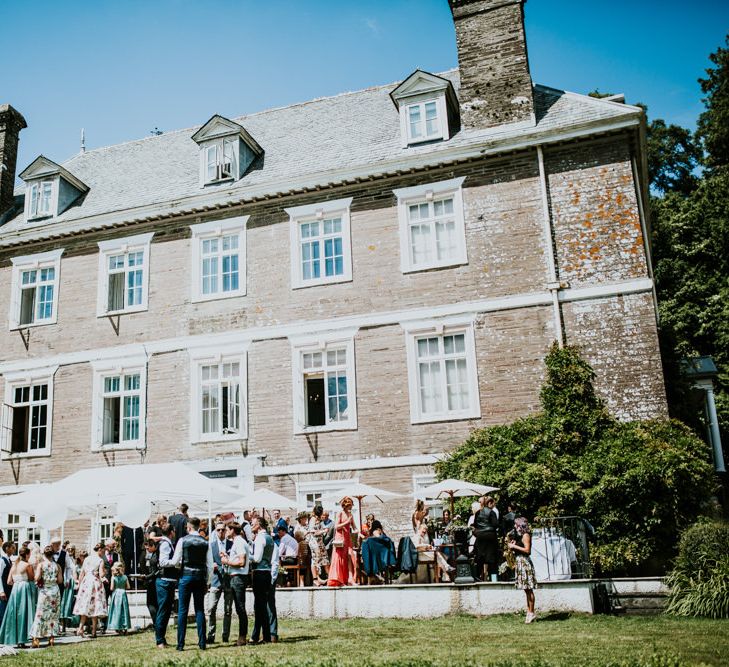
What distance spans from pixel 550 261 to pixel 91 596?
40.0 ft

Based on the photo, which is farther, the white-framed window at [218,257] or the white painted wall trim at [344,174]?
the white-framed window at [218,257]

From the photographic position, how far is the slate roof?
63.6 ft

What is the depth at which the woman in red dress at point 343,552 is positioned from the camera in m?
14.4

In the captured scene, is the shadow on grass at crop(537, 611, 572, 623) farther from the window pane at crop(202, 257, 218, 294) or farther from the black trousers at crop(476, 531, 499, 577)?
the window pane at crop(202, 257, 218, 294)

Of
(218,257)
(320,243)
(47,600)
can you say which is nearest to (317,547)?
(47,600)

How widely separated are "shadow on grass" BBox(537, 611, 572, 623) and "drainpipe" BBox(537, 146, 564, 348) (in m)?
6.83

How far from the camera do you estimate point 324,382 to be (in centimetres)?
1952

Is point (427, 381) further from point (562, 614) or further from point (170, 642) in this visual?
point (170, 642)

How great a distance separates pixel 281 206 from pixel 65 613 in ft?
37.4

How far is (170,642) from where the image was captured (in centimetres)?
1193

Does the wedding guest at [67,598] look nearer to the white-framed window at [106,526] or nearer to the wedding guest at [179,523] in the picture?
the wedding guest at [179,523]

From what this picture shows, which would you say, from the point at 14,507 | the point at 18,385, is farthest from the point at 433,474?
the point at 18,385

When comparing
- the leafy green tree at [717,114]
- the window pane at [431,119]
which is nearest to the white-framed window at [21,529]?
the window pane at [431,119]

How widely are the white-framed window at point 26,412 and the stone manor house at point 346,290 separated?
0.20 ft
